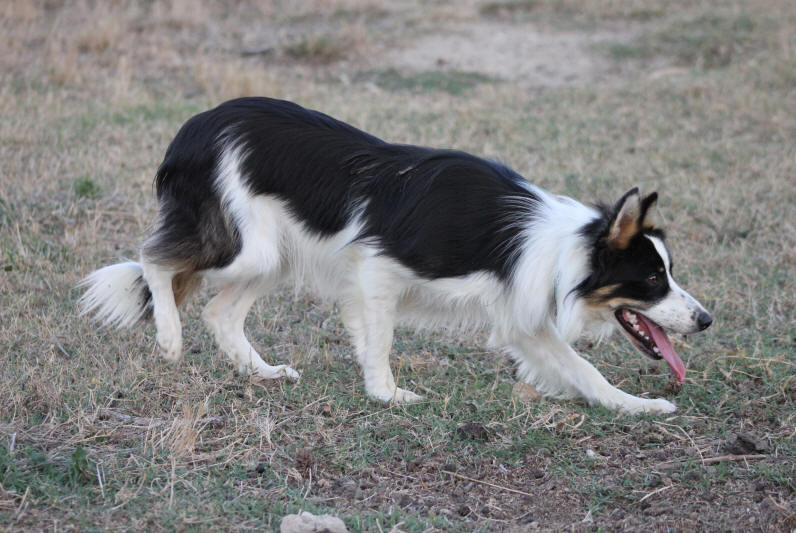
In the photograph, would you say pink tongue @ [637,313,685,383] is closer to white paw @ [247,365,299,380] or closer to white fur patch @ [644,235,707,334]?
white fur patch @ [644,235,707,334]

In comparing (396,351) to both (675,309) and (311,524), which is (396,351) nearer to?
(675,309)

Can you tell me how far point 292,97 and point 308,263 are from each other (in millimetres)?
5839

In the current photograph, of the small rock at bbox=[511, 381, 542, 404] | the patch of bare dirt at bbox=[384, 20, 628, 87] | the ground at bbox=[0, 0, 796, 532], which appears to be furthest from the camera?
the patch of bare dirt at bbox=[384, 20, 628, 87]

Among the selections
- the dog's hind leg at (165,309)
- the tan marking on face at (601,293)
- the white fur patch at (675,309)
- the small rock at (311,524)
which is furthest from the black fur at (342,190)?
the small rock at (311,524)

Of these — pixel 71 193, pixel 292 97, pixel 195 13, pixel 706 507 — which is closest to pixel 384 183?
pixel 706 507

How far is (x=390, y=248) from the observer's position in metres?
4.39

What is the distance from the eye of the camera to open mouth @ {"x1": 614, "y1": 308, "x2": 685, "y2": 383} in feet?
14.3

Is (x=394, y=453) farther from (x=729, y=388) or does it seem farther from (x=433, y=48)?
(x=433, y=48)

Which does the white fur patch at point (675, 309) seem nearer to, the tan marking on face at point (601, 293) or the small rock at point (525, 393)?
the tan marking on face at point (601, 293)

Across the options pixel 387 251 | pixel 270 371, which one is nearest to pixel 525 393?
pixel 387 251

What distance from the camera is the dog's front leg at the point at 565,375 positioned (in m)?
4.54

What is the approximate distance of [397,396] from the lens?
453cm

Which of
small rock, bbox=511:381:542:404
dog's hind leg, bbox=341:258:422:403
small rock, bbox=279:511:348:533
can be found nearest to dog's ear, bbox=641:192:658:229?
small rock, bbox=511:381:542:404

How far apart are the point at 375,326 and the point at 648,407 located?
142cm
